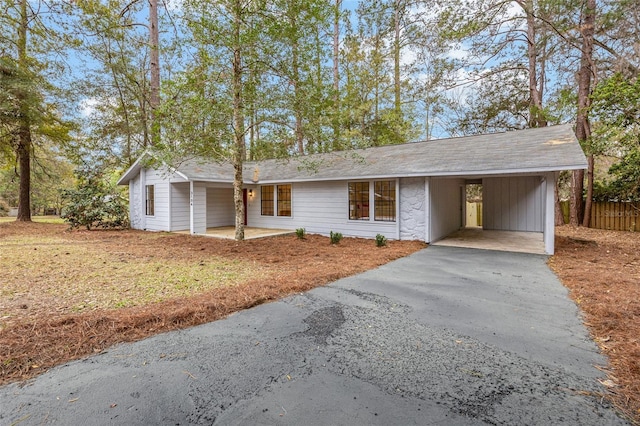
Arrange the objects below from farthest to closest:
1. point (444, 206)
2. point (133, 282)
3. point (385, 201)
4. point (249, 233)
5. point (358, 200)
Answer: point (249, 233) < point (444, 206) < point (358, 200) < point (385, 201) < point (133, 282)

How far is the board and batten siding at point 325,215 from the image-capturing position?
10.2m

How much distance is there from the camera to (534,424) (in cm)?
187

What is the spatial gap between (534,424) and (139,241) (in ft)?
35.0

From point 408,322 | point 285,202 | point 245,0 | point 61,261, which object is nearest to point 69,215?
point 61,261

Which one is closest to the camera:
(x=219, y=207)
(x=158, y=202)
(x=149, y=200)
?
(x=158, y=202)

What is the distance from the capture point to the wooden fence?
11.5m

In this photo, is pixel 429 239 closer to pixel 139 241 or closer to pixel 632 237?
pixel 632 237

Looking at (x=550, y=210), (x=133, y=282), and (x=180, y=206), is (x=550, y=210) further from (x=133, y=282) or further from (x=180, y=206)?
(x=180, y=206)

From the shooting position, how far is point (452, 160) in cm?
866

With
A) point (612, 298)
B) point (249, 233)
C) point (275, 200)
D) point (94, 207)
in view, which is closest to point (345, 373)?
point (612, 298)

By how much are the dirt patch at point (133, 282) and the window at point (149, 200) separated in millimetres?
3075

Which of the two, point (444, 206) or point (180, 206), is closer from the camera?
point (444, 206)

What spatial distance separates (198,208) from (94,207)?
5048mm

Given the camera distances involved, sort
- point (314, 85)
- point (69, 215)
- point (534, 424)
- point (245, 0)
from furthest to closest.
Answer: point (69, 215) < point (314, 85) < point (245, 0) < point (534, 424)
